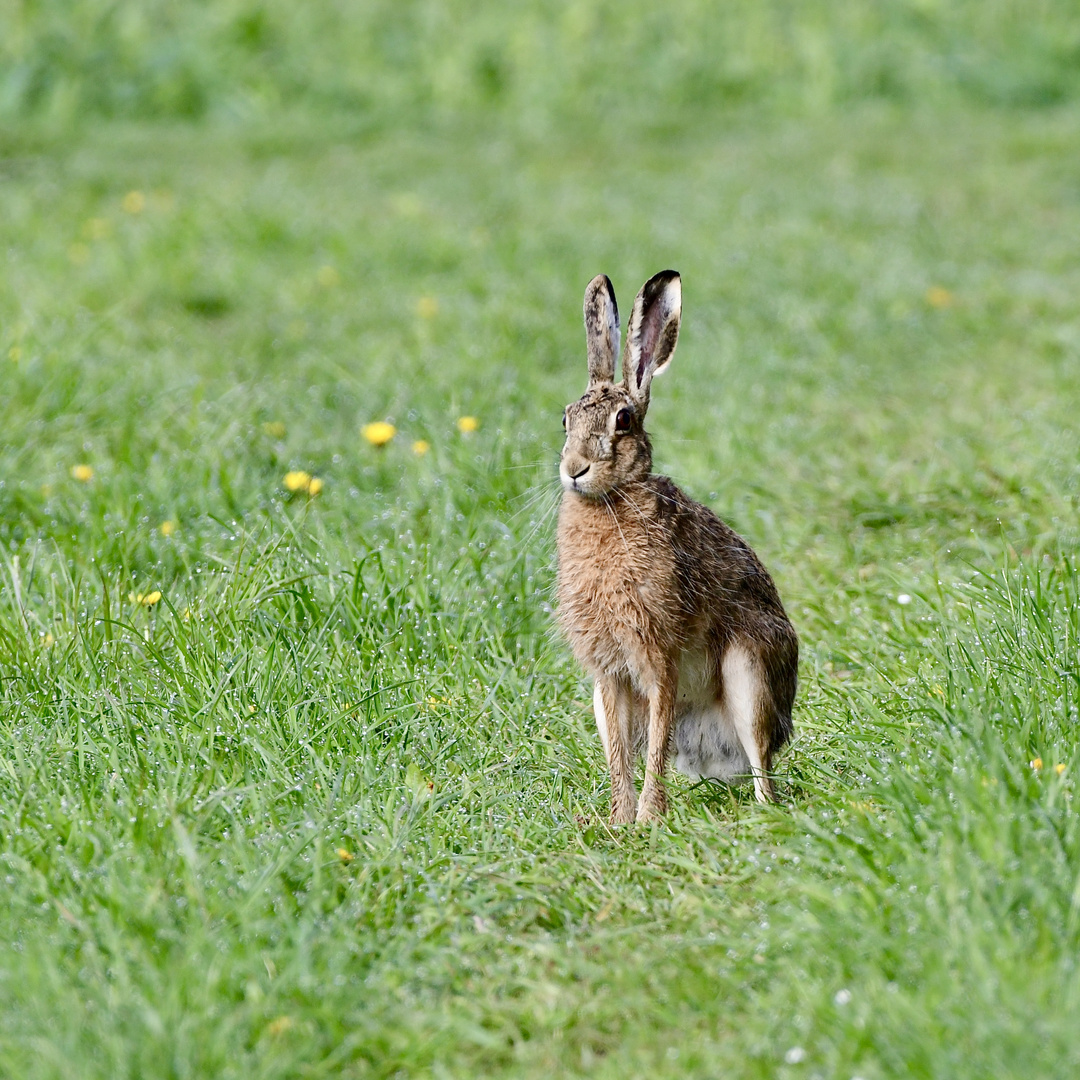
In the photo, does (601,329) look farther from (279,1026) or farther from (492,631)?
(279,1026)

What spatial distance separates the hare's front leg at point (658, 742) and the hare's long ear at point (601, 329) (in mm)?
738

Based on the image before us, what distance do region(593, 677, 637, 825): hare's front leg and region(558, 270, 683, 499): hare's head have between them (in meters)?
0.46

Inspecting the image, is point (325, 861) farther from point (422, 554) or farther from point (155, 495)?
point (155, 495)

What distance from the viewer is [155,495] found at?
483 cm

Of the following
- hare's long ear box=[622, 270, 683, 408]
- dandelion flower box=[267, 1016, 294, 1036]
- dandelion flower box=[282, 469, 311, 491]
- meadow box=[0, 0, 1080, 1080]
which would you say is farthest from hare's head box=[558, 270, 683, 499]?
dandelion flower box=[282, 469, 311, 491]

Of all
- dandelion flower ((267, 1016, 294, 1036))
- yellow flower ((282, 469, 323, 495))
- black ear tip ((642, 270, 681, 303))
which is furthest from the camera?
yellow flower ((282, 469, 323, 495))

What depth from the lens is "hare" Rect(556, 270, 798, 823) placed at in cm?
342

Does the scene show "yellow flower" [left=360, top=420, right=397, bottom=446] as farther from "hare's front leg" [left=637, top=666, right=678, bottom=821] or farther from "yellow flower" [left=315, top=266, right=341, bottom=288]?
"yellow flower" [left=315, top=266, right=341, bottom=288]

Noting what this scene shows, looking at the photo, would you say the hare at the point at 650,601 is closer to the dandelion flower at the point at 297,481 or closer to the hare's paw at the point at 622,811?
the hare's paw at the point at 622,811

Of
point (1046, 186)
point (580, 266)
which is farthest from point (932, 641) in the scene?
point (1046, 186)

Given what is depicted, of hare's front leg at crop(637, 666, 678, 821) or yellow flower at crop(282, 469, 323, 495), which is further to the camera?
yellow flower at crop(282, 469, 323, 495)

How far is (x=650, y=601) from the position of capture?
342cm

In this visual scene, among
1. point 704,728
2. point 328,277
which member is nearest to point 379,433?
point 704,728

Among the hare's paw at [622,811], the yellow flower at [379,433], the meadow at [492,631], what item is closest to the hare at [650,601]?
the hare's paw at [622,811]
